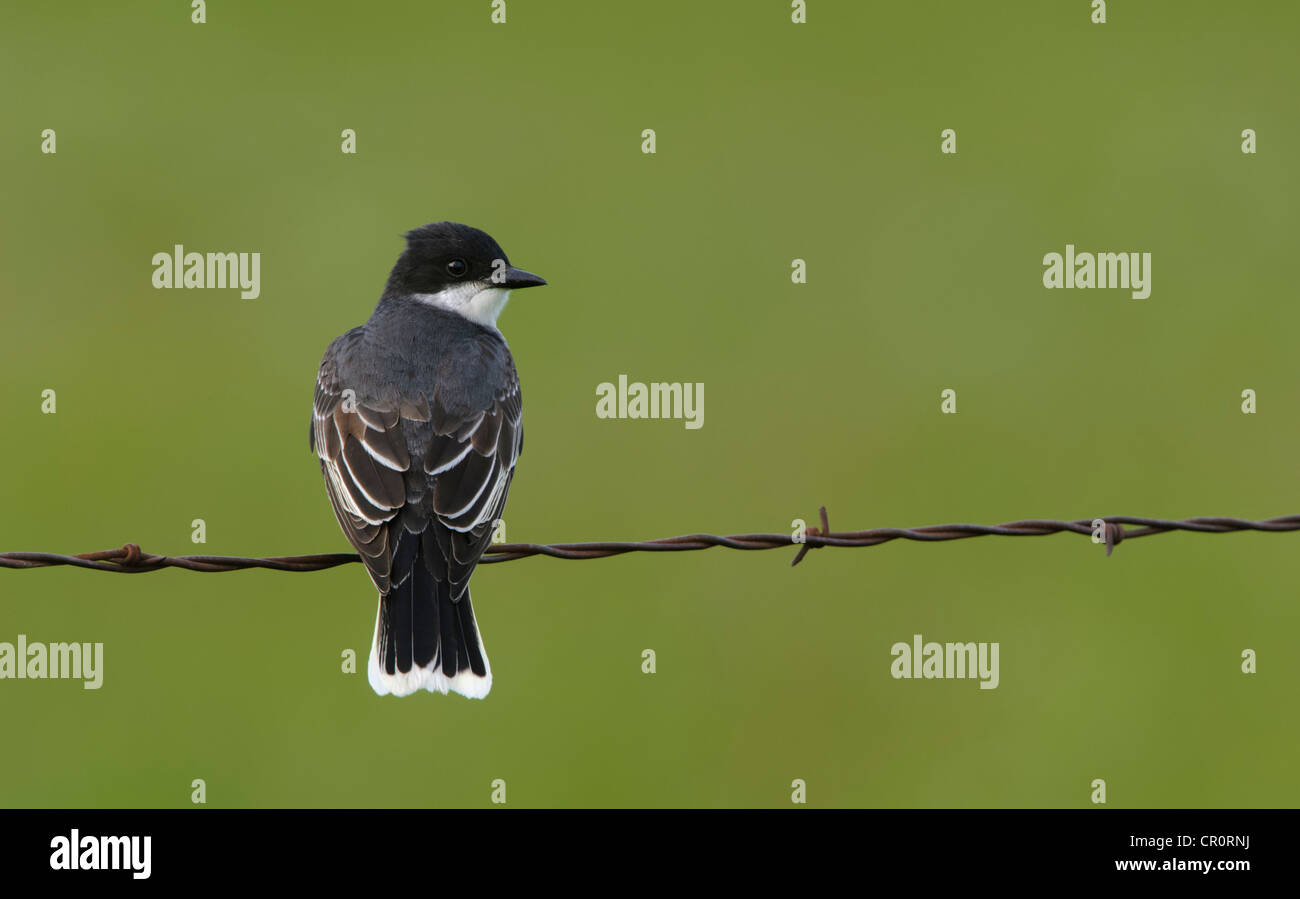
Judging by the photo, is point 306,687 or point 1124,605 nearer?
point 306,687

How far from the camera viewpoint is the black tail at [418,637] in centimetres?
709

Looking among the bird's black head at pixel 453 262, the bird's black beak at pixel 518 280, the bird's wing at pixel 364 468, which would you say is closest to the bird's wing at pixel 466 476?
the bird's wing at pixel 364 468

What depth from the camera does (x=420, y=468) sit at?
736 cm

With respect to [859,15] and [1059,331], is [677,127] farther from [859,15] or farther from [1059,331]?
[1059,331]

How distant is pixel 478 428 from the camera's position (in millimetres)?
7691

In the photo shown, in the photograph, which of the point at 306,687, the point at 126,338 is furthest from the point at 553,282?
the point at 306,687

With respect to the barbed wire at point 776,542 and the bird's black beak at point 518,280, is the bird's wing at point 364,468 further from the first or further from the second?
the bird's black beak at point 518,280

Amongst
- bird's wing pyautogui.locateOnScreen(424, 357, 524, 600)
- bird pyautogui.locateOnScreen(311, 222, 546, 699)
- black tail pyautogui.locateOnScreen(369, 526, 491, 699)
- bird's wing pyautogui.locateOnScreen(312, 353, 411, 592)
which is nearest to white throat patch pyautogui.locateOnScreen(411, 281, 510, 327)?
bird pyautogui.locateOnScreen(311, 222, 546, 699)

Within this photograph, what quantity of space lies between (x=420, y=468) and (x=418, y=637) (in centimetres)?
76

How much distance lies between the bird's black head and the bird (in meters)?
0.35

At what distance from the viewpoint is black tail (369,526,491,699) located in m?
7.09

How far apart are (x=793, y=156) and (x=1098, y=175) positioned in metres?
3.18

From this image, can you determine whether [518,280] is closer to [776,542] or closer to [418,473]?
[418,473]

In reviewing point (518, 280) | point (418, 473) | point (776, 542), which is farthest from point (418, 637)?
point (518, 280)
